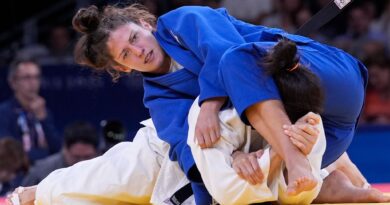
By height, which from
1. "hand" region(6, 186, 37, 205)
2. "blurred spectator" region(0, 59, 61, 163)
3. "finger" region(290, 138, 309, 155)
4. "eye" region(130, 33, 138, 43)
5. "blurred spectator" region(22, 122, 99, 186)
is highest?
"finger" region(290, 138, 309, 155)

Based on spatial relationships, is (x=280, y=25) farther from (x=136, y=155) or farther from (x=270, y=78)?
(x=270, y=78)

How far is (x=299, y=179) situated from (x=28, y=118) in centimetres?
304

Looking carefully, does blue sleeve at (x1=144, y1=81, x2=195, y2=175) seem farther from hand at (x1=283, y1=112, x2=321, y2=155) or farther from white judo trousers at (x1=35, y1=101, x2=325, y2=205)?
hand at (x1=283, y1=112, x2=321, y2=155)

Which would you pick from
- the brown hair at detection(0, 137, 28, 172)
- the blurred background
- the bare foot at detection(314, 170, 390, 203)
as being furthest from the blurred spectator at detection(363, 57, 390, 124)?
the bare foot at detection(314, 170, 390, 203)

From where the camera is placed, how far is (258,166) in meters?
2.11

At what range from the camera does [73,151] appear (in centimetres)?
410

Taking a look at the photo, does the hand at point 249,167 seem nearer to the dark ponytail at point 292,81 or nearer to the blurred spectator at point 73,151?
the dark ponytail at point 292,81

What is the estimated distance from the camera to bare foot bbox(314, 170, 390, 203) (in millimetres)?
2422

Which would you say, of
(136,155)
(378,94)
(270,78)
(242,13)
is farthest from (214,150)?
(242,13)

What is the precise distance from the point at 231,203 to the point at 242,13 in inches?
152

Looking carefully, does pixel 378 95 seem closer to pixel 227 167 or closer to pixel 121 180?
pixel 121 180

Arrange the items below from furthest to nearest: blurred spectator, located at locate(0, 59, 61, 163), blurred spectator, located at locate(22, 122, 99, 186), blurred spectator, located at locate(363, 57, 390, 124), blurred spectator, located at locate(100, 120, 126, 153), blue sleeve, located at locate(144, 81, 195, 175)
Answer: blurred spectator, located at locate(363, 57, 390, 124)
blurred spectator, located at locate(0, 59, 61, 163)
blurred spectator, located at locate(22, 122, 99, 186)
blurred spectator, located at locate(100, 120, 126, 153)
blue sleeve, located at locate(144, 81, 195, 175)

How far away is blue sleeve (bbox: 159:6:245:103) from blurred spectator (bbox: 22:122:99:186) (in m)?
1.70

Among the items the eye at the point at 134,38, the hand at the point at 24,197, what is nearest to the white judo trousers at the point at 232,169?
the eye at the point at 134,38
